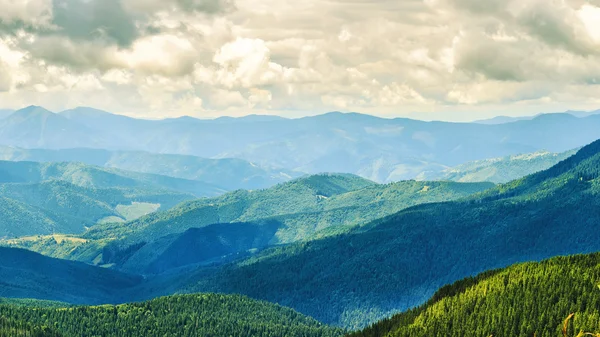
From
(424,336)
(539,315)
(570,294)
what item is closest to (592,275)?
(570,294)

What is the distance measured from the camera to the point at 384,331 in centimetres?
A: 19162

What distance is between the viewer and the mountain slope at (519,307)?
165m

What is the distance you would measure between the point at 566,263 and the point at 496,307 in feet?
106

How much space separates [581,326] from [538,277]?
1440 inches

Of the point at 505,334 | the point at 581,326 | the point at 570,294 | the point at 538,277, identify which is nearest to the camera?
Result: the point at 581,326

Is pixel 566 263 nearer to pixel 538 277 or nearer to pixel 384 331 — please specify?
pixel 538 277

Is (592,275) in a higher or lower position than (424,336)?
higher

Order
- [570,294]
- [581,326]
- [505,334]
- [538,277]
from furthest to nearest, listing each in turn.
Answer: [538,277] → [570,294] → [505,334] → [581,326]

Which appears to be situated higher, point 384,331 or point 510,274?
point 510,274

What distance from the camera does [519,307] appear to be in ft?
574

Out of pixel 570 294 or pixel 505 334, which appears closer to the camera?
pixel 505 334

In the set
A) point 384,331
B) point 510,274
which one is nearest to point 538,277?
point 510,274

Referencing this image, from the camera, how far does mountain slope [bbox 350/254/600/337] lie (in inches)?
6496

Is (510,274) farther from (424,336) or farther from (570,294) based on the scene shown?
(424,336)
